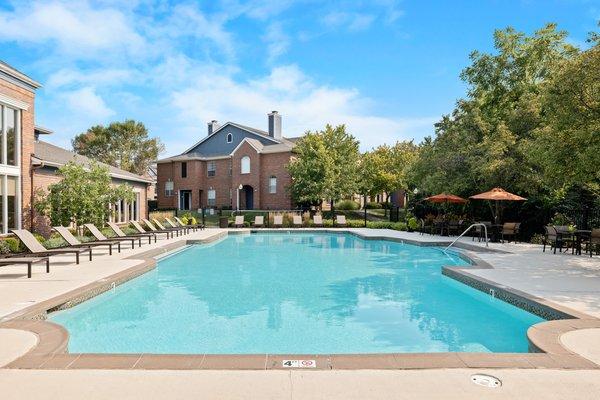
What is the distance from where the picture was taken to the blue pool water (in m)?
6.36

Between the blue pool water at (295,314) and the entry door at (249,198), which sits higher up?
the entry door at (249,198)

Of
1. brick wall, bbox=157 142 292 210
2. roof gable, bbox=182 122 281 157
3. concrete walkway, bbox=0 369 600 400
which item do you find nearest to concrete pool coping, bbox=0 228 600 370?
concrete walkway, bbox=0 369 600 400

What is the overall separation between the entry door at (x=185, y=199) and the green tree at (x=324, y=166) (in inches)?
498

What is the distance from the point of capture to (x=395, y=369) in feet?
13.6

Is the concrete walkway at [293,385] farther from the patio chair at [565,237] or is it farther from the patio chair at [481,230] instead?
the patio chair at [481,230]

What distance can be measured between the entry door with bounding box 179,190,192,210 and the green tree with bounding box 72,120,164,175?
9526 mm

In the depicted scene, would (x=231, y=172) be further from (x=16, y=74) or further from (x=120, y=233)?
(x=16, y=74)

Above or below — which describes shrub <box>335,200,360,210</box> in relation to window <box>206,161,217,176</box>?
below

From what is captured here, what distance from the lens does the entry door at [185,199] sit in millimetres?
44031

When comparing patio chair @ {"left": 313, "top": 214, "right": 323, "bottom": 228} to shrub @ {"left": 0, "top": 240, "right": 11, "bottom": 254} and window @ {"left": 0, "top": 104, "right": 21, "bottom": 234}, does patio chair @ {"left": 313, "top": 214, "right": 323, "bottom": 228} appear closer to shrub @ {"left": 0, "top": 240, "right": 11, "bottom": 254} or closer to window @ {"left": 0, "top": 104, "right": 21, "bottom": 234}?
window @ {"left": 0, "top": 104, "right": 21, "bottom": 234}

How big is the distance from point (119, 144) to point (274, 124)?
67.1 feet

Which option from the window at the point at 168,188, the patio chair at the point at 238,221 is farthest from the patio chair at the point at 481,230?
the window at the point at 168,188

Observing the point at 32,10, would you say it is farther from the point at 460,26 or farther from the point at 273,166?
the point at 273,166

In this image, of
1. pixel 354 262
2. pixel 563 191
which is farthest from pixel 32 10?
pixel 563 191
